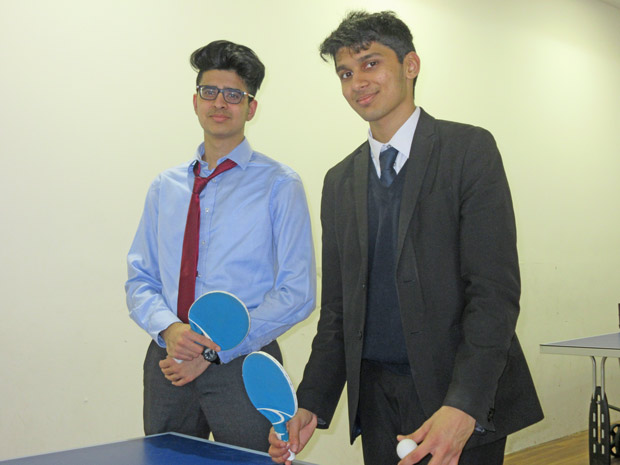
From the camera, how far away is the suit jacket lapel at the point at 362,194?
5.27ft

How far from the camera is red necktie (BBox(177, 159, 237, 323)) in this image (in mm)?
2025

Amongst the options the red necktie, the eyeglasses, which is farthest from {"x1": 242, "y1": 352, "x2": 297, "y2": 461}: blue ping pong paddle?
the eyeglasses

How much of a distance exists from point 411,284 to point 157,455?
64 cm

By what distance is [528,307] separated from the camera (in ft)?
17.6

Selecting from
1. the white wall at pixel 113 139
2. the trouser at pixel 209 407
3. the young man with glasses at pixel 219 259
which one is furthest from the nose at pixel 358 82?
the white wall at pixel 113 139

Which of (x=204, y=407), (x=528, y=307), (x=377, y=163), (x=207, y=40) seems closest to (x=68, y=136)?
(x=207, y=40)

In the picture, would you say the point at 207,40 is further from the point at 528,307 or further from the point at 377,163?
the point at 528,307

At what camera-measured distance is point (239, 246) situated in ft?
6.72

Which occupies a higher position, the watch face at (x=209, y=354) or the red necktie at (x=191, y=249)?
the red necktie at (x=191, y=249)

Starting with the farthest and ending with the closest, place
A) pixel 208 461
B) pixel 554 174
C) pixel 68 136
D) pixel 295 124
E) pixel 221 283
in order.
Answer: pixel 554 174 < pixel 295 124 < pixel 68 136 < pixel 221 283 < pixel 208 461

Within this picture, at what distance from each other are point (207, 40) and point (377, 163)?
2.26 meters

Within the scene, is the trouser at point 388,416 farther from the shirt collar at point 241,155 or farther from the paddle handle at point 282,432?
the shirt collar at point 241,155

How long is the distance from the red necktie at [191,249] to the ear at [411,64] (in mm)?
657

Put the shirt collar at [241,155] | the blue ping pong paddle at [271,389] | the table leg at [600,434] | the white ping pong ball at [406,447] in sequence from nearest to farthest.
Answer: the white ping pong ball at [406,447] → the blue ping pong paddle at [271,389] → the shirt collar at [241,155] → the table leg at [600,434]
